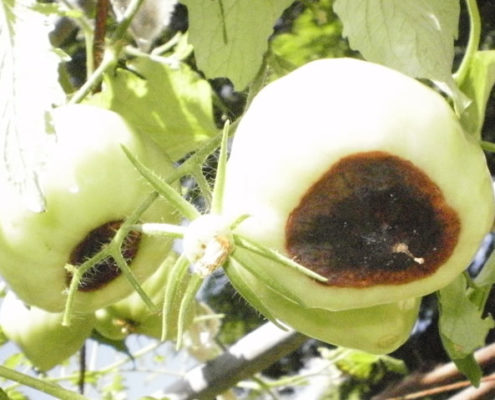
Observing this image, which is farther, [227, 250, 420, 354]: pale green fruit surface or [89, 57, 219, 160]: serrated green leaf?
[89, 57, 219, 160]: serrated green leaf

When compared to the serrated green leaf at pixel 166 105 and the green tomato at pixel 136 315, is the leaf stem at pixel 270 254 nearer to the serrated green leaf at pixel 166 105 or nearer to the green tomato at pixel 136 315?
the serrated green leaf at pixel 166 105

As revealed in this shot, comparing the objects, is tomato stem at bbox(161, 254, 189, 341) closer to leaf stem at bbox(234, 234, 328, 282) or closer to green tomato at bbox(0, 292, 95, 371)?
leaf stem at bbox(234, 234, 328, 282)

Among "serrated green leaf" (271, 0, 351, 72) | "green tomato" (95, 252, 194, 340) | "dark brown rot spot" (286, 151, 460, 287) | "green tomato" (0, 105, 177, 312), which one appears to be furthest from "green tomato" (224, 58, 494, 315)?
"serrated green leaf" (271, 0, 351, 72)

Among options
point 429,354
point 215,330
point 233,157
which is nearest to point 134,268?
point 233,157

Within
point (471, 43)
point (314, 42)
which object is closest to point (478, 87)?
point (471, 43)

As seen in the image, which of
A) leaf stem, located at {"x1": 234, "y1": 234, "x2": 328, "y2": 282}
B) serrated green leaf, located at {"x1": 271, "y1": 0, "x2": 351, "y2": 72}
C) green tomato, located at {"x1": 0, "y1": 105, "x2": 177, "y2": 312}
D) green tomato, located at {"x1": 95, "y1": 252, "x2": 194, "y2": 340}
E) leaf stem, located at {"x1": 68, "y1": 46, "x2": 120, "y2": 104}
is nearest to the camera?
leaf stem, located at {"x1": 234, "y1": 234, "x2": 328, "y2": 282}

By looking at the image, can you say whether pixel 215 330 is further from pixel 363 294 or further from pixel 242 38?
pixel 363 294

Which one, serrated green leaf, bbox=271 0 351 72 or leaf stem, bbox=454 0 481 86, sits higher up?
leaf stem, bbox=454 0 481 86

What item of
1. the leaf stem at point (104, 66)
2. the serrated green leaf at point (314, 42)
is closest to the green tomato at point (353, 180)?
the leaf stem at point (104, 66)
